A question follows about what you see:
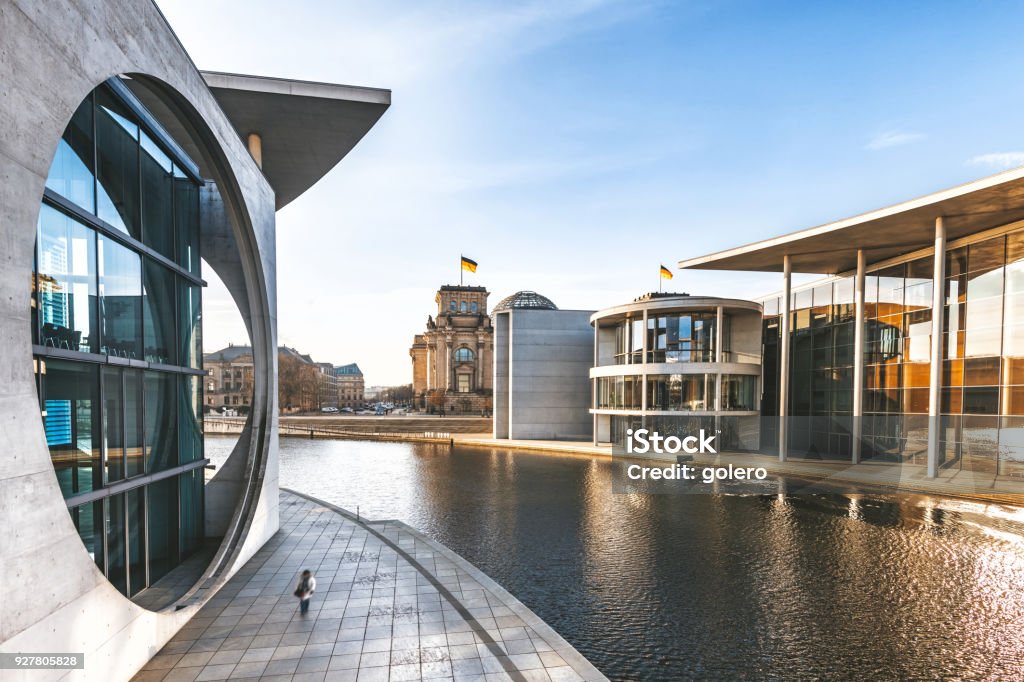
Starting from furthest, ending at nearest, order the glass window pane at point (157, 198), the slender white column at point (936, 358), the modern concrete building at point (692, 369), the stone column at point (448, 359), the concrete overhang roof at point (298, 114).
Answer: the stone column at point (448, 359) → the modern concrete building at point (692, 369) → the slender white column at point (936, 358) → the concrete overhang roof at point (298, 114) → the glass window pane at point (157, 198)

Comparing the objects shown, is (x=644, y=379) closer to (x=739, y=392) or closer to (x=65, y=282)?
(x=739, y=392)

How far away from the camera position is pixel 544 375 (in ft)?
123

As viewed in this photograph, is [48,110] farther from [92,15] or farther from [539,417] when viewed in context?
[539,417]

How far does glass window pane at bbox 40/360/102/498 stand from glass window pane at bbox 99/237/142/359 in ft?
2.38

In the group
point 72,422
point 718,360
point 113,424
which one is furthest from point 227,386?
point 72,422

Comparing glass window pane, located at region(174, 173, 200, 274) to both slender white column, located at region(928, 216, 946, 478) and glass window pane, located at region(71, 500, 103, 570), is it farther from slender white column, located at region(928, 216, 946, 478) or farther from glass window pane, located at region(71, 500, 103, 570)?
slender white column, located at region(928, 216, 946, 478)

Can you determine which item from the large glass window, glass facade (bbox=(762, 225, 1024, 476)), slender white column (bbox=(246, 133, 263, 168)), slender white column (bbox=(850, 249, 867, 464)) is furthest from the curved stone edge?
slender white column (bbox=(850, 249, 867, 464))

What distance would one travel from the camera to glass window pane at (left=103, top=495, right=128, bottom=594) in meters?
8.23

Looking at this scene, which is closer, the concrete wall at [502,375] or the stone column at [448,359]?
the concrete wall at [502,375]

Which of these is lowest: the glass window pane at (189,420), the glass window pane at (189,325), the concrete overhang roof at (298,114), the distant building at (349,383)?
the distant building at (349,383)

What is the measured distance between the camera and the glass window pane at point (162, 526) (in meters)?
10.0

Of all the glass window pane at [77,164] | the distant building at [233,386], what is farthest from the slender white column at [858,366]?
the distant building at [233,386]

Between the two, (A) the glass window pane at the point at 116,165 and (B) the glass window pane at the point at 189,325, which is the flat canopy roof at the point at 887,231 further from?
(A) the glass window pane at the point at 116,165

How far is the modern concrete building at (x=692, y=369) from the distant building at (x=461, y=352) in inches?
1885
